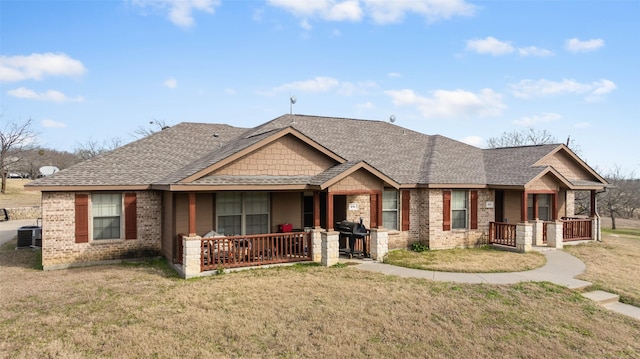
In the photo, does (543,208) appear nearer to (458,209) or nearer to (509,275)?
(458,209)

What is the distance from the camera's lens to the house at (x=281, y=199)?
12023 mm

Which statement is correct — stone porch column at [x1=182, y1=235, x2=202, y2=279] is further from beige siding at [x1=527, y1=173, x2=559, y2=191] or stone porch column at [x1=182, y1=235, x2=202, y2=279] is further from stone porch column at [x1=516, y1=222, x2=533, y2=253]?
beige siding at [x1=527, y1=173, x2=559, y2=191]

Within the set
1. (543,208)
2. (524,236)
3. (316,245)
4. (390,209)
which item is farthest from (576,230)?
(316,245)

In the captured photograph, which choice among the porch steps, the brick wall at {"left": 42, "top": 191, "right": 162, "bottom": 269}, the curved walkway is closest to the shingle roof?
the brick wall at {"left": 42, "top": 191, "right": 162, "bottom": 269}

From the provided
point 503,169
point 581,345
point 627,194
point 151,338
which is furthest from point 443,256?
→ point 627,194

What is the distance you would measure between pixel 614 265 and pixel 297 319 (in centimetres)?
1152

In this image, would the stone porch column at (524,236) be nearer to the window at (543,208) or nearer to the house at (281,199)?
the house at (281,199)

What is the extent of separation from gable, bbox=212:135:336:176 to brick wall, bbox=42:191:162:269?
306 cm

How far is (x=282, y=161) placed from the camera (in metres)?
13.1

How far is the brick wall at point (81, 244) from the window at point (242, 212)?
2143mm

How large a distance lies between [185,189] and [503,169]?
13539mm

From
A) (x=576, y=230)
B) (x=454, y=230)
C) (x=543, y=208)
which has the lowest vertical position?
(x=576, y=230)

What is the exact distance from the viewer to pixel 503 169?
57.4 ft

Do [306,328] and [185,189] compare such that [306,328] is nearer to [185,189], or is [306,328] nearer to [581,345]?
[581,345]
